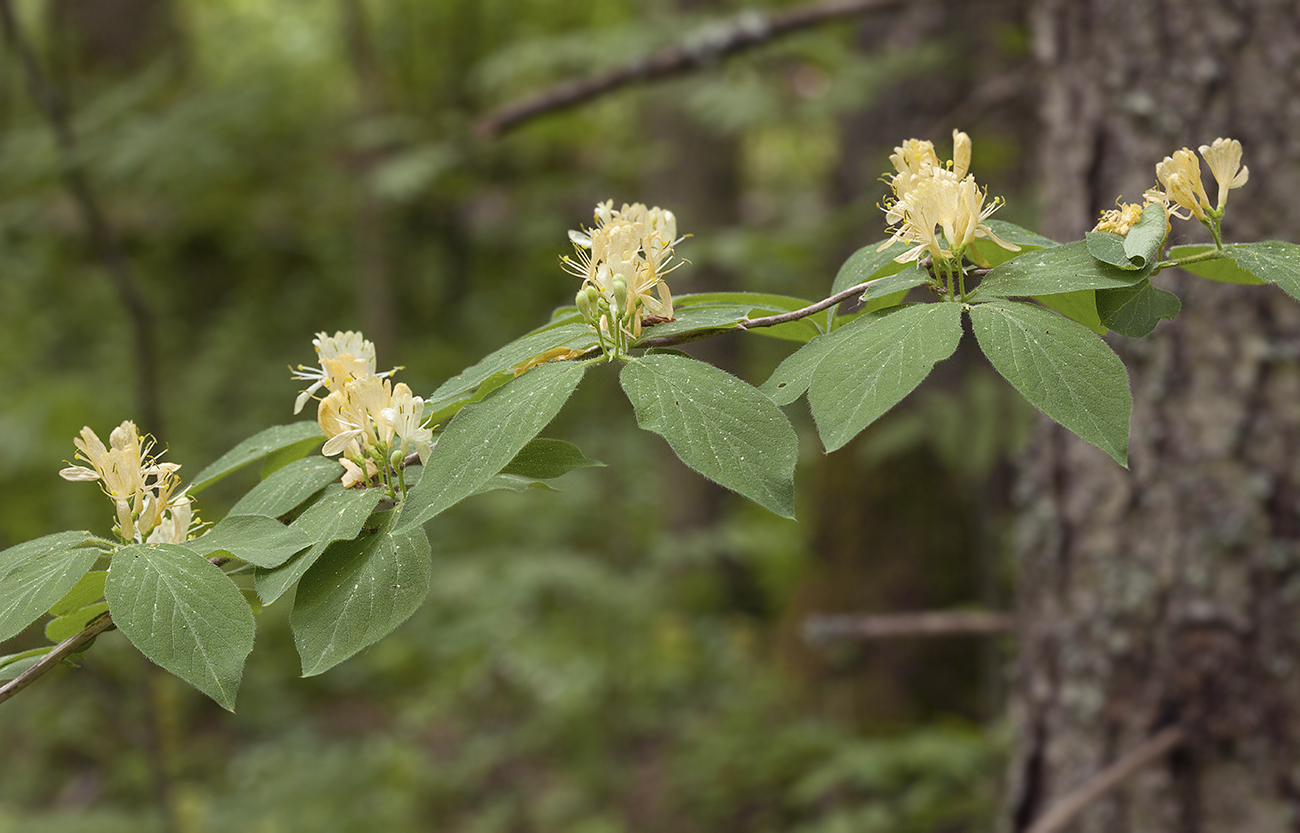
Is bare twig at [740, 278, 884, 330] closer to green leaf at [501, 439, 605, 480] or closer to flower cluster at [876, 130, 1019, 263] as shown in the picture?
flower cluster at [876, 130, 1019, 263]

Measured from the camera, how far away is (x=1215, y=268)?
2.50 feet

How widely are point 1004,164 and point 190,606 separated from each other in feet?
10.4

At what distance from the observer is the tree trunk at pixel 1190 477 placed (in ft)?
5.97

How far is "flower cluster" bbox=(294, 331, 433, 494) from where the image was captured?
73 cm

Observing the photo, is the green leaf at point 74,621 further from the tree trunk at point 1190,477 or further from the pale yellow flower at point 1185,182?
the tree trunk at point 1190,477

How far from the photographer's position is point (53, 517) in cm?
548

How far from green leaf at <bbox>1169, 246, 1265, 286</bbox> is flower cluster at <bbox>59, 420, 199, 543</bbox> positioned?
808 millimetres

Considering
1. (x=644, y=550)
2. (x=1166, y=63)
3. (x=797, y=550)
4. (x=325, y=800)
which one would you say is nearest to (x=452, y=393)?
(x=1166, y=63)

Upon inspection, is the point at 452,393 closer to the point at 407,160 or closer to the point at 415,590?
the point at 415,590

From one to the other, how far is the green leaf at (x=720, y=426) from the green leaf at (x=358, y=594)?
0.19 m

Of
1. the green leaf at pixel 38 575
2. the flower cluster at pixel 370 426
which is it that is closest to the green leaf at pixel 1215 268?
the flower cluster at pixel 370 426

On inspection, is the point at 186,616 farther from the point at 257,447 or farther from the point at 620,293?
the point at 620,293

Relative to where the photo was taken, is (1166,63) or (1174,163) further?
(1166,63)

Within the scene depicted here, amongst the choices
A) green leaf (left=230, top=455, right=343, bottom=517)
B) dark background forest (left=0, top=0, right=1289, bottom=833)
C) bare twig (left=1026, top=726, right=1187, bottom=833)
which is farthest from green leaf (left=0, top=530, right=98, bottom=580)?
bare twig (left=1026, top=726, right=1187, bottom=833)
